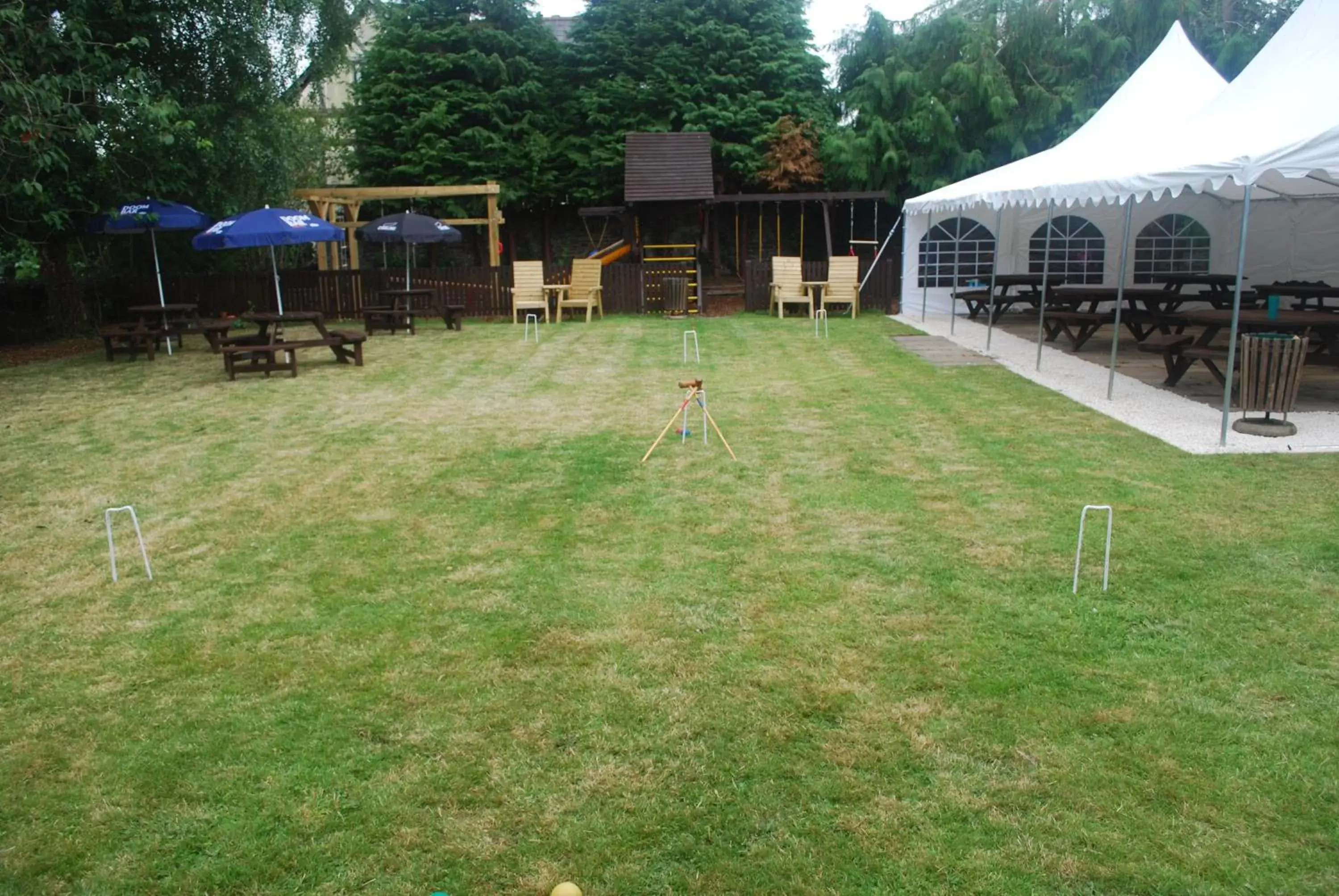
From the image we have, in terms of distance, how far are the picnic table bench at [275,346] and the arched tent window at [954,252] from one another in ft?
36.1

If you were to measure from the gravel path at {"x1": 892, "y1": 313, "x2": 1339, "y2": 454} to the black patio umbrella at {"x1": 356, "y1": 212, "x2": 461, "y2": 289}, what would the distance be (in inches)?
349

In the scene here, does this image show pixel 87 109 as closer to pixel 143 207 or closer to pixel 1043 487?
pixel 143 207

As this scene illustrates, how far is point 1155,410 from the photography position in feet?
29.5

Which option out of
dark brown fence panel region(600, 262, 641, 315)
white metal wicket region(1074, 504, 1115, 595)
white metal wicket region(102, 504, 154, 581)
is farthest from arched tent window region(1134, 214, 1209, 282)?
white metal wicket region(102, 504, 154, 581)

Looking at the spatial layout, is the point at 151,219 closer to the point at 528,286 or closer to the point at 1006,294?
the point at 528,286

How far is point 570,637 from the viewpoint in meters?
4.42

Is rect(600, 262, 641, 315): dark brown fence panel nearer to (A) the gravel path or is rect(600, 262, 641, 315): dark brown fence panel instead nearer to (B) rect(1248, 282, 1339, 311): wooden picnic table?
(A) the gravel path

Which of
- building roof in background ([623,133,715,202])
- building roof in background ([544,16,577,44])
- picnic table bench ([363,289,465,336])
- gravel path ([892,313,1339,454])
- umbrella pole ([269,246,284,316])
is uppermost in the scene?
building roof in background ([544,16,577,44])

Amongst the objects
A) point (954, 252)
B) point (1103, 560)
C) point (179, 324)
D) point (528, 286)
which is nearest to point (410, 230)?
point (528, 286)

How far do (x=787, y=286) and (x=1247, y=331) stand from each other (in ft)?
30.5

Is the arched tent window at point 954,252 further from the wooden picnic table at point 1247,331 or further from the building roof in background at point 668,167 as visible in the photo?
the wooden picnic table at point 1247,331

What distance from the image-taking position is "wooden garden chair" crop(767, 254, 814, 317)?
18656mm

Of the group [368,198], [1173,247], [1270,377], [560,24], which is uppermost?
[560,24]

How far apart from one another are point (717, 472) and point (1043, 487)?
2.17 m
